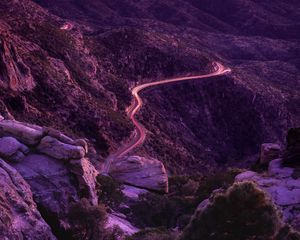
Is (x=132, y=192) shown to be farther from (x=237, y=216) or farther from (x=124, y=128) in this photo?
(x=124, y=128)

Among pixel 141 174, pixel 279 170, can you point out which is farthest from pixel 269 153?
pixel 141 174

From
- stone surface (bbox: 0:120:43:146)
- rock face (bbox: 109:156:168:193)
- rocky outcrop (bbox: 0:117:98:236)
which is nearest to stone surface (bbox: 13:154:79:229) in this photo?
rocky outcrop (bbox: 0:117:98:236)

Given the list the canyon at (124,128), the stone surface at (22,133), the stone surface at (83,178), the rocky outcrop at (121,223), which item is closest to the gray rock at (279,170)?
the canyon at (124,128)

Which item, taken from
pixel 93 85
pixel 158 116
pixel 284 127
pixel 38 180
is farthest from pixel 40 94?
pixel 284 127

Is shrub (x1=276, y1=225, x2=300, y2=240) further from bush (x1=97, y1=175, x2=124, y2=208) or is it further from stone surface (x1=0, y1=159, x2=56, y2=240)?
bush (x1=97, y1=175, x2=124, y2=208)

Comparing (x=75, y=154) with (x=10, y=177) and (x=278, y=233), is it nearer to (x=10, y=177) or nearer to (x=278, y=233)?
(x=10, y=177)

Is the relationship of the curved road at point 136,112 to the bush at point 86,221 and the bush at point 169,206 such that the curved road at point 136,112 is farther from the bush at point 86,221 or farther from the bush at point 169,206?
the bush at point 86,221
